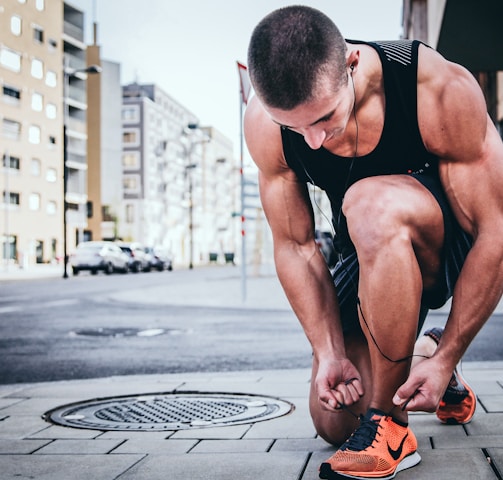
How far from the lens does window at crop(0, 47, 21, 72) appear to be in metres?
55.2

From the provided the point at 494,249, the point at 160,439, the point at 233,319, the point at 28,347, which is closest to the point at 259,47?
the point at 494,249

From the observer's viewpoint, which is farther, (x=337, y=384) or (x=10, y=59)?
(x=10, y=59)

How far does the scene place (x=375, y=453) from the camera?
2.44m

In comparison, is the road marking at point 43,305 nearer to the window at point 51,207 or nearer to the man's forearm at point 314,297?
the man's forearm at point 314,297

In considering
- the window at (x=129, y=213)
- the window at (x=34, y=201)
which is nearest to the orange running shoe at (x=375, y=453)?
the window at (x=34, y=201)

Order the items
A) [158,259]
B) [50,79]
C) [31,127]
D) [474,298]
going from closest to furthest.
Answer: [474,298] < [158,259] < [31,127] < [50,79]

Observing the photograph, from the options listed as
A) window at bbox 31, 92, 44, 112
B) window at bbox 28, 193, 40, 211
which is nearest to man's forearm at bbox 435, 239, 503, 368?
window at bbox 28, 193, 40, 211

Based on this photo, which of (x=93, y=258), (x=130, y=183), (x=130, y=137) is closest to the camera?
(x=93, y=258)

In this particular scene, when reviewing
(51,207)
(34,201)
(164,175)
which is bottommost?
(51,207)

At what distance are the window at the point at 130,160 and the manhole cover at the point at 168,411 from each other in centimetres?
8588

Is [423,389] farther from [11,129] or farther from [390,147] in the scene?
[11,129]

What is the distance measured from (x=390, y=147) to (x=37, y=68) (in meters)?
60.1

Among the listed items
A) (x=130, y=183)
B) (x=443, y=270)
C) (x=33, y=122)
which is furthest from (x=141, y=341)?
(x=130, y=183)

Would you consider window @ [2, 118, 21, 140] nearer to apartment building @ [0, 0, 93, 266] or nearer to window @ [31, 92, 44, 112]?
apartment building @ [0, 0, 93, 266]
